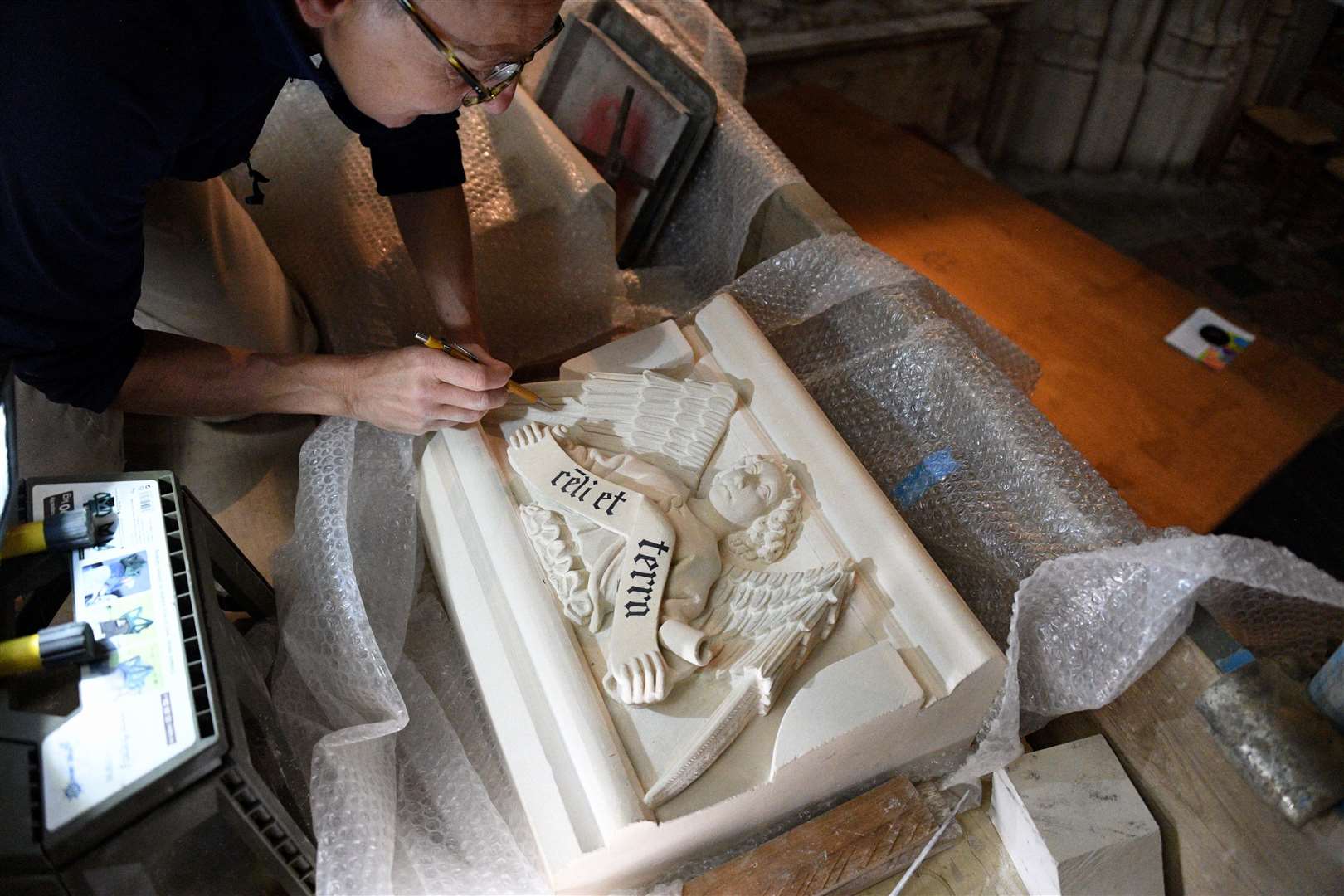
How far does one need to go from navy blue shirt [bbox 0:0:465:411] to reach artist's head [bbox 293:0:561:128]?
0.18 feet

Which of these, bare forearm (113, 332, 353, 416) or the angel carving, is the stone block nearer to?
the angel carving

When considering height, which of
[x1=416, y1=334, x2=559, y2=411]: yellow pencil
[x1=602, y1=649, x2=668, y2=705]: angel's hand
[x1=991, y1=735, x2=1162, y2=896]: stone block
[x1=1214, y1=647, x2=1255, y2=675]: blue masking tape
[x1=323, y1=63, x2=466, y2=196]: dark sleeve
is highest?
[x1=323, y1=63, x2=466, y2=196]: dark sleeve

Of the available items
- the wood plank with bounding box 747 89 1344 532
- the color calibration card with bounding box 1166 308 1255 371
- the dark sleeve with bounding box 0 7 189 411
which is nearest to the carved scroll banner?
A: the dark sleeve with bounding box 0 7 189 411

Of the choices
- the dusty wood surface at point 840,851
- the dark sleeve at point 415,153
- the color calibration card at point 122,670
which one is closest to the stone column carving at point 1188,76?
the dark sleeve at point 415,153

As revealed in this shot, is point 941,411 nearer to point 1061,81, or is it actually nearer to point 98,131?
point 98,131

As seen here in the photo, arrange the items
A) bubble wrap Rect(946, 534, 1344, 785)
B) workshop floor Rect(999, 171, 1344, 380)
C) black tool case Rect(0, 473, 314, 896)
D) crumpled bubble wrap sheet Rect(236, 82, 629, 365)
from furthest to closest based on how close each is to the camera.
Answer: workshop floor Rect(999, 171, 1344, 380), crumpled bubble wrap sheet Rect(236, 82, 629, 365), bubble wrap Rect(946, 534, 1344, 785), black tool case Rect(0, 473, 314, 896)

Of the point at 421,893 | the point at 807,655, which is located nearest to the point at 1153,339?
the point at 807,655

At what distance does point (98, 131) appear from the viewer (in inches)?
39.8

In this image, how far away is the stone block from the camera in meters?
1.18

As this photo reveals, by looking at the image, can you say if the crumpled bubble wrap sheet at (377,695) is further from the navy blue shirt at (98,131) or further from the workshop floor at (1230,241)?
the workshop floor at (1230,241)

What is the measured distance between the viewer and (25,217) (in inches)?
41.1

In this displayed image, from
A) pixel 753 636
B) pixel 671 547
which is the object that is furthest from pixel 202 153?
pixel 753 636

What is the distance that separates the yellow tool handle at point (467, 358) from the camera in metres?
1.33

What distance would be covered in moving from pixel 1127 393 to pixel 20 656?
2.16 m
